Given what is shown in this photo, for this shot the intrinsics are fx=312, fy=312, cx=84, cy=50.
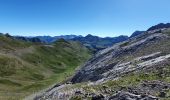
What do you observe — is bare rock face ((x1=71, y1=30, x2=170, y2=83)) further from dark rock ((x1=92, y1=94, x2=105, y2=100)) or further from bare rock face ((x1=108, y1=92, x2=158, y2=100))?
bare rock face ((x1=108, y1=92, x2=158, y2=100))

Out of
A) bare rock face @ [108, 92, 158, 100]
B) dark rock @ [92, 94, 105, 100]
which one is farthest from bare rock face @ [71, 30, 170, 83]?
bare rock face @ [108, 92, 158, 100]

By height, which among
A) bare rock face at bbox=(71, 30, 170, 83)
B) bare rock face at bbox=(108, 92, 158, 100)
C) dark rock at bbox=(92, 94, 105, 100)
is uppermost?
bare rock face at bbox=(71, 30, 170, 83)

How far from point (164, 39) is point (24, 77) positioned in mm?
96633

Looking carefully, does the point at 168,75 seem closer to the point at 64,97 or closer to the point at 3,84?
the point at 64,97

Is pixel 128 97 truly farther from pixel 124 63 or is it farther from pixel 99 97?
pixel 124 63

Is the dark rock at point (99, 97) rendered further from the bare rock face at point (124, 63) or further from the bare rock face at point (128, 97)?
the bare rock face at point (124, 63)

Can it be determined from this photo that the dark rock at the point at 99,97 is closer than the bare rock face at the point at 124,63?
Yes

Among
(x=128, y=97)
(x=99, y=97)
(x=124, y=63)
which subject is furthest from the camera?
(x=124, y=63)

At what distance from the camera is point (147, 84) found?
102 feet

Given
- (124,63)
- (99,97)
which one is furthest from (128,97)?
(124,63)

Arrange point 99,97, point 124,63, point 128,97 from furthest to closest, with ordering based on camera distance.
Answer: point 124,63, point 99,97, point 128,97

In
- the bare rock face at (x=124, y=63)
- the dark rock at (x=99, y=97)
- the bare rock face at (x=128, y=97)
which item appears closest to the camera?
the bare rock face at (x=128, y=97)

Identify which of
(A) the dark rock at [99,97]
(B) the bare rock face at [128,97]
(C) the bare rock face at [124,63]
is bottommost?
(A) the dark rock at [99,97]

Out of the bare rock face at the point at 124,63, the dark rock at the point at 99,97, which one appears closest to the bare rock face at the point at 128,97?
the dark rock at the point at 99,97
